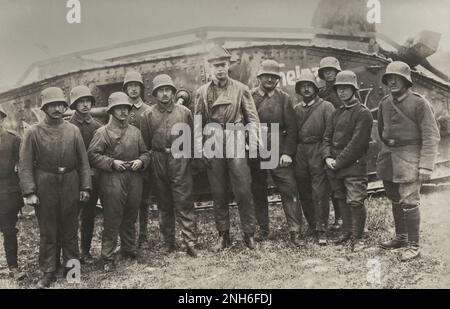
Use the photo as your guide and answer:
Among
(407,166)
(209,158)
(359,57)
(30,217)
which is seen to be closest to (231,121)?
(209,158)

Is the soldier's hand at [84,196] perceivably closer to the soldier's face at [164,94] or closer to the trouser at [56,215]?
the trouser at [56,215]

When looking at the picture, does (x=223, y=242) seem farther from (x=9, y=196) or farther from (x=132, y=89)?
(x=9, y=196)

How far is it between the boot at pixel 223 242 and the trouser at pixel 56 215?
1536 mm

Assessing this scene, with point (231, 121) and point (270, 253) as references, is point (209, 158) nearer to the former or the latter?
point (231, 121)

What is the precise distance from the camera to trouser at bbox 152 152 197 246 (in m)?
5.41

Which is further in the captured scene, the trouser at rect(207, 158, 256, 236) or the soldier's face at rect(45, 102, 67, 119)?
the trouser at rect(207, 158, 256, 236)

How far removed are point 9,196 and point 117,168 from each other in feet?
4.09

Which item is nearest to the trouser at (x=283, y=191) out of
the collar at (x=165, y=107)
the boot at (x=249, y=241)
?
the boot at (x=249, y=241)

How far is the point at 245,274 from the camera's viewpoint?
470 centimetres

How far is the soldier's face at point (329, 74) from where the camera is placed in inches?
229

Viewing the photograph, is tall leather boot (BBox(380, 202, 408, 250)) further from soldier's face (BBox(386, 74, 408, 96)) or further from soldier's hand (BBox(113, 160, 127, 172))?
soldier's hand (BBox(113, 160, 127, 172))

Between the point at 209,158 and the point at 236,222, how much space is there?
1.52m

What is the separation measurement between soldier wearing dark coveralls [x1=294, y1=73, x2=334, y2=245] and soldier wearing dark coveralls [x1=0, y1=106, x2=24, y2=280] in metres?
3.18

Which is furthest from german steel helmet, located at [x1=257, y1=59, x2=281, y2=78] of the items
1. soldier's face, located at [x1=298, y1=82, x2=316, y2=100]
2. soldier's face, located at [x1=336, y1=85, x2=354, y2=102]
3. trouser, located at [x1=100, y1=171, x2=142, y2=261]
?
trouser, located at [x1=100, y1=171, x2=142, y2=261]
